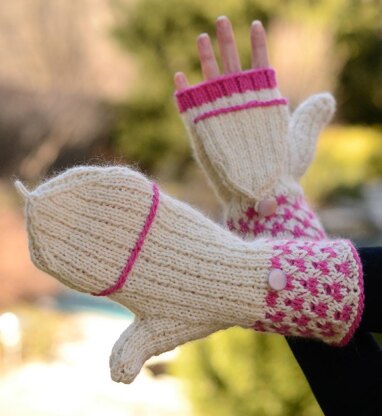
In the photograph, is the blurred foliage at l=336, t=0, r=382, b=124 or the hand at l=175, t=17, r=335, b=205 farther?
the blurred foliage at l=336, t=0, r=382, b=124

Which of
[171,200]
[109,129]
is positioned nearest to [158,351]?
[171,200]

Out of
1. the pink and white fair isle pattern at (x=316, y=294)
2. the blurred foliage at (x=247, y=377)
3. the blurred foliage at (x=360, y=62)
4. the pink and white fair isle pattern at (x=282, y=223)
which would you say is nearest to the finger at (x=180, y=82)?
the pink and white fair isle pattern at (x=282, y=223)

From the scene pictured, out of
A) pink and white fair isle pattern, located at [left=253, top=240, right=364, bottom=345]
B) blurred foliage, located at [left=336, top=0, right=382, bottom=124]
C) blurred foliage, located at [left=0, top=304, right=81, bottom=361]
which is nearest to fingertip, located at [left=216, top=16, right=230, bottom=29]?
pink and white fair isle pattern, located at [left=253, top=240, right=364, bottom=345]

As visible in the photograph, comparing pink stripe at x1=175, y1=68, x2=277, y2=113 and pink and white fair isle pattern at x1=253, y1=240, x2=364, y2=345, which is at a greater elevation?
pink stripe at x1=175, y1=68, x2=277, y2=113

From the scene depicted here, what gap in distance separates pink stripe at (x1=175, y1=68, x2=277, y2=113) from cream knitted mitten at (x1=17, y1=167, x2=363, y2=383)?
0.81 ft

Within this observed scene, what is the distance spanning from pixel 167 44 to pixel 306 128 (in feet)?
17.6

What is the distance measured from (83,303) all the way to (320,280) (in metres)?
3.42

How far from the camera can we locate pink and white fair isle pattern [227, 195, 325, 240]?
3.70ft

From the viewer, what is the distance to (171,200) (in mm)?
984

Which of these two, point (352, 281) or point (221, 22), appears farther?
point (221, 22)

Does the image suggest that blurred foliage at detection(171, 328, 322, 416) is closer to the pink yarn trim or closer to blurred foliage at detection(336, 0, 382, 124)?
the pink yarn trim

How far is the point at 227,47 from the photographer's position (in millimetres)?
1194

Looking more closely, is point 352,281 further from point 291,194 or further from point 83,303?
point 83,303

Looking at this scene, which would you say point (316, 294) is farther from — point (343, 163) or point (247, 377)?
point (343, 163)
